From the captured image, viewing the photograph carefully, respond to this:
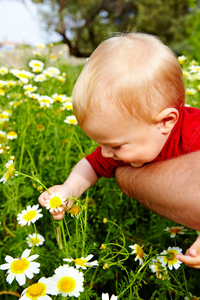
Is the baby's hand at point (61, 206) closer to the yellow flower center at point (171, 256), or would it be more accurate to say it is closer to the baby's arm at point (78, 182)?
the baby's arm at point (78, 182)

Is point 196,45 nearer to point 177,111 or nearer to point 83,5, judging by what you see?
point 177,111

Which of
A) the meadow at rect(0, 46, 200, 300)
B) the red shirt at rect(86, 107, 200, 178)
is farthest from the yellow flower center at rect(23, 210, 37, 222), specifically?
the red shirt at rect(86, 107, 200, 178)

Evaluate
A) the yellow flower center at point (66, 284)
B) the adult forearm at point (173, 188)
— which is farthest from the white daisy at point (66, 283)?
the adult forearm at point (173, 188)

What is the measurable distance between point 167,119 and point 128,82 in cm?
19

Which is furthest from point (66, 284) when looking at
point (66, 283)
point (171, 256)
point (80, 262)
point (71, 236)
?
point (171, 256)

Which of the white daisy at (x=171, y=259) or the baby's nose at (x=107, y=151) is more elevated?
the baby's nose at (x=107, y=151)

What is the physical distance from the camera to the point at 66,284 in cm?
81

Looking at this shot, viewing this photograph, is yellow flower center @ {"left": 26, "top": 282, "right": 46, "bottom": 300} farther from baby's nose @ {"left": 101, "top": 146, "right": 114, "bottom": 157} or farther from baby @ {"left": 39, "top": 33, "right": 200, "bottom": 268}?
baby's nose @ {"left": 101, "top": 146, "right": 114, "bottom": 157}

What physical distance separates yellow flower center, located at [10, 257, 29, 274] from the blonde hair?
0.44 metres

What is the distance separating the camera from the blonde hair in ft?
3.19

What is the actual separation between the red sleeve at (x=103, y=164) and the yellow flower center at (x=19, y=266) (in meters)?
0.45

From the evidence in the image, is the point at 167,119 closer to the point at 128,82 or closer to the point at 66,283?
the point at 128,82

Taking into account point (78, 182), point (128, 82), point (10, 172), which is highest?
point (128, 82)

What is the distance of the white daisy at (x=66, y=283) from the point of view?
2.60ft
